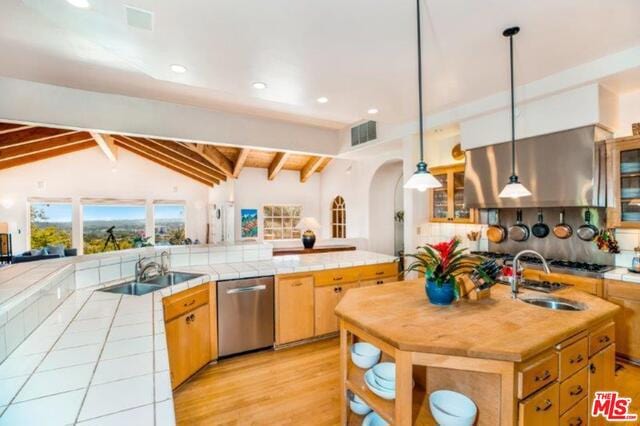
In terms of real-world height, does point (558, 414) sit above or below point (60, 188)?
below

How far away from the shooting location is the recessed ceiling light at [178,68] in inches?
100

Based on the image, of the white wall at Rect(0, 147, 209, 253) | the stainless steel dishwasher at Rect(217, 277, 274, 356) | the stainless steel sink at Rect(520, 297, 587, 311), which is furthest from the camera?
the white wall at Rect(0, 147, 209, 253)

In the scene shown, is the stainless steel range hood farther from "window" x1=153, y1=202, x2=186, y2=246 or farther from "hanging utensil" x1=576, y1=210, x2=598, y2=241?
"window" x1=153, y1=202, x2=186, y2=246

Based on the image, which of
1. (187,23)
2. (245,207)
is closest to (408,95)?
(187,23)

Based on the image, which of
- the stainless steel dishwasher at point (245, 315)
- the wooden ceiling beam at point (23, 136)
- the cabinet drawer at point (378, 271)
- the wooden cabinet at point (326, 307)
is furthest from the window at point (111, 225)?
the cabinet drawer at point (378, 271)

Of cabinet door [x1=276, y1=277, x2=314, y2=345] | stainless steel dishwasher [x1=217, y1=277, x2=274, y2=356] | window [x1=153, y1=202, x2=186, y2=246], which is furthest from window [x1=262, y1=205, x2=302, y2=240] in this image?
stainless steel dishwasher [x1=217, y1=277, x2=274, y2=356]

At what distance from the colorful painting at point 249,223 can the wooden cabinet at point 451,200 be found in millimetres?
5276

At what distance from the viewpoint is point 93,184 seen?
8047mm

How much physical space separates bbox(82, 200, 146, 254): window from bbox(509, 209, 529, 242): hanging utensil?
8057 millimetres

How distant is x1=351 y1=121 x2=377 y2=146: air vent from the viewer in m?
5.06

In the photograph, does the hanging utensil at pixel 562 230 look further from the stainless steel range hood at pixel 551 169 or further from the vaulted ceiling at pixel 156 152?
the vaulted ceiling at pixel 156 152

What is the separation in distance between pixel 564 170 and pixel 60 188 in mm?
9893

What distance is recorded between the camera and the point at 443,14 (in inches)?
74.5

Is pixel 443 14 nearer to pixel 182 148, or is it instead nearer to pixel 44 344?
pixel 44 344
